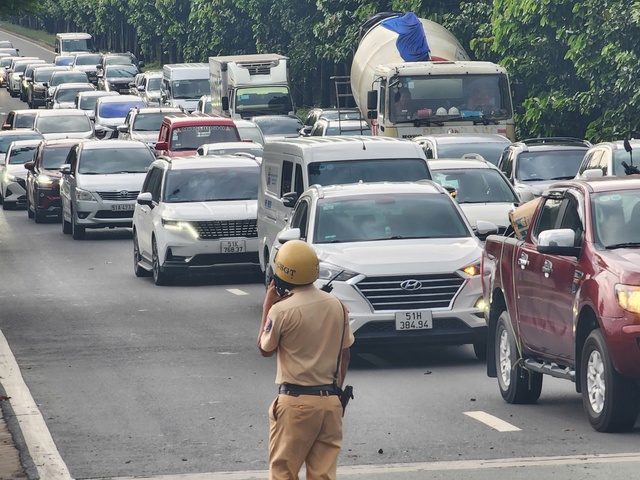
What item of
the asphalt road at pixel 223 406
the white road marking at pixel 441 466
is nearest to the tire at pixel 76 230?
the asphalt road at pixel 223 406

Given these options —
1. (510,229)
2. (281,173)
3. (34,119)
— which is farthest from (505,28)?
(510,229)

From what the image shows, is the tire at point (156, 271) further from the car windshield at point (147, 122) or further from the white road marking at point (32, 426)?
the car windshield at point (147, 122)

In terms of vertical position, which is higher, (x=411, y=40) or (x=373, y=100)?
(x=411, y=40)

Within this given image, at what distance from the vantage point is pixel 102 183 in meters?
29.8

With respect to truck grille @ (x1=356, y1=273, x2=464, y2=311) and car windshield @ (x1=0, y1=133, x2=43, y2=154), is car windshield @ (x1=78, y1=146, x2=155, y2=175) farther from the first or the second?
truck grille @ (x1=356, y1=273, x2=464, y2=311)

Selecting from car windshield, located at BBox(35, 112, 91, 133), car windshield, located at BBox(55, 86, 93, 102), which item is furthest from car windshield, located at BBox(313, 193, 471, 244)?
car windshield, located at BBox(55, 86, 93, 102)

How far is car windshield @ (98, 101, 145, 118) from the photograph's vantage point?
170 feet

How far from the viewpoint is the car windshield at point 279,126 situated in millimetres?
43281

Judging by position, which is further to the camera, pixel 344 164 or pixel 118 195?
pixel 118 195

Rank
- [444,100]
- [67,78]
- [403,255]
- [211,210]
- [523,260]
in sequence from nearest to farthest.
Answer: [523,260], [403,255], [211,210], [444,100], [67,78]

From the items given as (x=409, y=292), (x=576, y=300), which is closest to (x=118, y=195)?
(x=409, y=292)

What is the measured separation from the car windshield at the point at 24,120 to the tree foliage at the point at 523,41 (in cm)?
924

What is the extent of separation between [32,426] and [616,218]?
14.7 feet

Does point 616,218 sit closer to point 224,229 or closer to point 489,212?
point 489,212
